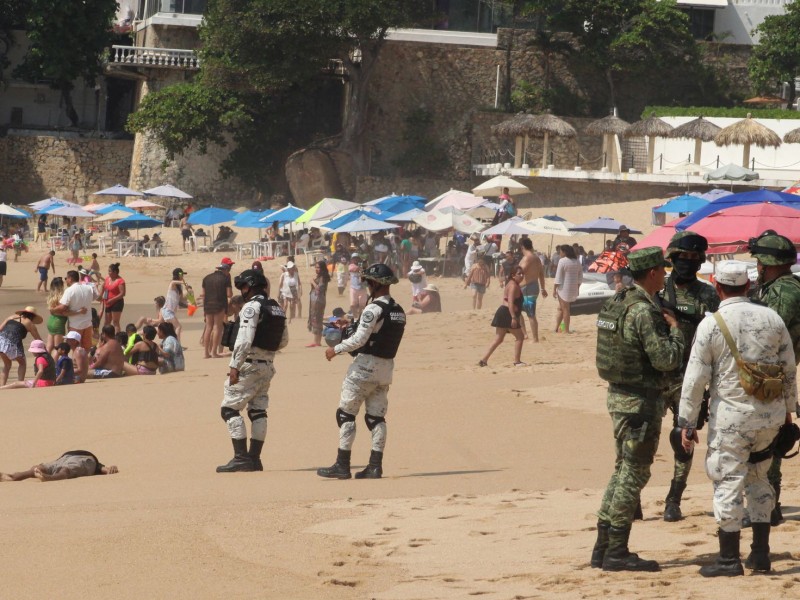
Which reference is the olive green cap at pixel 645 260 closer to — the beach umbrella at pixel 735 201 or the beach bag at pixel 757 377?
the beach bag at pixel 757 377

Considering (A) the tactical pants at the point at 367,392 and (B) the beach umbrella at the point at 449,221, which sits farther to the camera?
(B) the beach umbrella at the point at 449,221

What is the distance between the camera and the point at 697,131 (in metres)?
35.6

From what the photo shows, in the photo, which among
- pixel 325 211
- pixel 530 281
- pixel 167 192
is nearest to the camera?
pixel 530 281

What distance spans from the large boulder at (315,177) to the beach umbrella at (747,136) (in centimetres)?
1199

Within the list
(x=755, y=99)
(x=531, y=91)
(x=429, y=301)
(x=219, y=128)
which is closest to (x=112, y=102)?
(x=219, y=128)

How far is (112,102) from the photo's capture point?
157 ft

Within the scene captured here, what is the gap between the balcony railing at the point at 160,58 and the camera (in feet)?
138

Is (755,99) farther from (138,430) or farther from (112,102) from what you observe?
(138,430)

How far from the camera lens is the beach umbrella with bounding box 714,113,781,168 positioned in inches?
1347

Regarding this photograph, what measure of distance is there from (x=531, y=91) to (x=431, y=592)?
37.3 meters

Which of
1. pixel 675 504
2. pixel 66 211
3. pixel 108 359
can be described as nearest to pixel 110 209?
pixel 66 211

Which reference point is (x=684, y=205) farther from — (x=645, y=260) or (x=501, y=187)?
(x=645, y=260)

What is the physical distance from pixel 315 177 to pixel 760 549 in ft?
116

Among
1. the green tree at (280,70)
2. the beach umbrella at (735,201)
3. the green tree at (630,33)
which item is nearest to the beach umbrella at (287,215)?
the green tree at (280,70)
